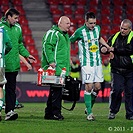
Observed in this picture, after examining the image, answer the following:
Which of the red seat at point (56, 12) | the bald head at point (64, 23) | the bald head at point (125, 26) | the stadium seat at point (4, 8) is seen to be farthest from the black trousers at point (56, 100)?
the red seat at point (56, 12)

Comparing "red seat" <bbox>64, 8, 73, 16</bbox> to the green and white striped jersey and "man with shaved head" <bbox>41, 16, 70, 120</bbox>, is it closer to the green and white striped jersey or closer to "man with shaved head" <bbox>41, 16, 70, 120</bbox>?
the green and white striped jersey

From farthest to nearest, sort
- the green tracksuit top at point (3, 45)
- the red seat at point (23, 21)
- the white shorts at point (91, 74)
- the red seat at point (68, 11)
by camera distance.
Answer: the red seat at point (68, 11)
the red seat at point (23, 21)
the white shorts at point (91, 74)
the green tracksuit top at point (3, 45)

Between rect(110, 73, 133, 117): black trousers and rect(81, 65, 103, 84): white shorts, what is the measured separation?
0.39 meters

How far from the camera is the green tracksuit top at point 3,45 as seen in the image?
11453 millimetres

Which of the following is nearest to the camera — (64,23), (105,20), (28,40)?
(64,23)

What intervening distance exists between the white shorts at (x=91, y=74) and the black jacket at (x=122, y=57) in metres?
0.41

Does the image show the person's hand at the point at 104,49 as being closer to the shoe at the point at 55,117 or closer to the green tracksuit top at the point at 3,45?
the shoe at the point at 55,117

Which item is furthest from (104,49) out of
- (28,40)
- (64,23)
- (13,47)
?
(28,40)

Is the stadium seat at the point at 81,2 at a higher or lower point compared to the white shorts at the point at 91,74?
higher

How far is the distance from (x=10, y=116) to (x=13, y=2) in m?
18.5

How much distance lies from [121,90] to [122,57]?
0.69 m

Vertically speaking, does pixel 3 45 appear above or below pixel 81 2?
below

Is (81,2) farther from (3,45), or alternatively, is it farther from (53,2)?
(3,45)

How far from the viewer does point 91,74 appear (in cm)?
1314
